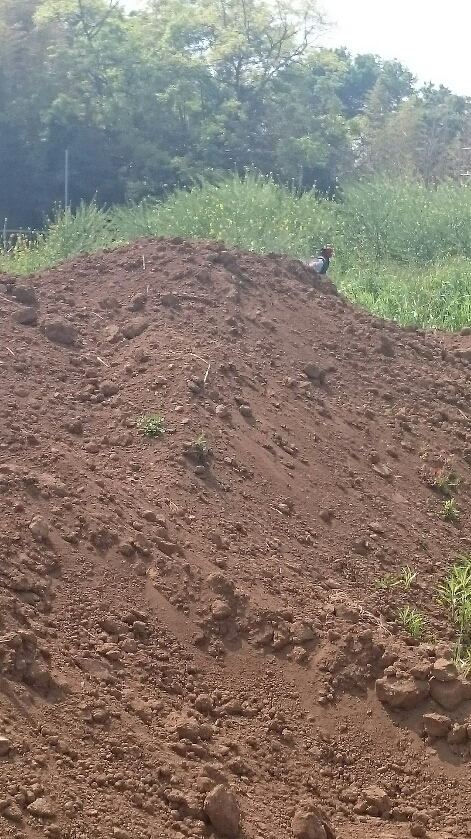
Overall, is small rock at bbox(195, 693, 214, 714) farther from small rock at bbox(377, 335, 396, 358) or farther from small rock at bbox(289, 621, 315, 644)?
small rock at bbox(377, 335, 396, 358)

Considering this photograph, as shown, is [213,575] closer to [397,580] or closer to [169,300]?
[397,580]

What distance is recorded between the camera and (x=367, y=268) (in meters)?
13.9

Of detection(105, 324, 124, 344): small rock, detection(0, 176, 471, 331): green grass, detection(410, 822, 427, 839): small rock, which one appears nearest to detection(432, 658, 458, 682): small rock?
detection(410, 822, 427, 839): small rock

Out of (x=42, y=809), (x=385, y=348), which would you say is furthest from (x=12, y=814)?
(x=385, y=348)

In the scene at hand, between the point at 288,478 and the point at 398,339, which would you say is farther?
the point at 398,339

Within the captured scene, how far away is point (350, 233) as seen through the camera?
1641cm

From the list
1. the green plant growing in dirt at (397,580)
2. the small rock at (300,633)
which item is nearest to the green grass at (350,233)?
the green plant growing in dirt at (397,580)

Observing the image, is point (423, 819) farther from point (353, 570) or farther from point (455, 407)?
point (455, 407)

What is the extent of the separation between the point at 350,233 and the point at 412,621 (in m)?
12.8

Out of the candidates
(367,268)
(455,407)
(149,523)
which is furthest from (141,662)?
(367,268)

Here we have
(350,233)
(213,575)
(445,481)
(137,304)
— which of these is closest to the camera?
(213,575)

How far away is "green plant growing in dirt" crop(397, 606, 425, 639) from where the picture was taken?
4.41 metres

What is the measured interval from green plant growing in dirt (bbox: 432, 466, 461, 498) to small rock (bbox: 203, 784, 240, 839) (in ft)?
11.6

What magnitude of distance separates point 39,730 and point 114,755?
0.89 ft
